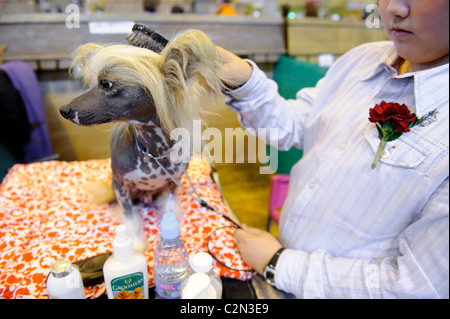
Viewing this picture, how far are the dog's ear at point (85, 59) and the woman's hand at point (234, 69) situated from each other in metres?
0.26

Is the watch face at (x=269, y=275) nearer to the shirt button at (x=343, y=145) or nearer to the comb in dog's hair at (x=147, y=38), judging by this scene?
the shirt button at (x=343, y=145)

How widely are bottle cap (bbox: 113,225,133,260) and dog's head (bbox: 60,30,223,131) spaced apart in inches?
8.2

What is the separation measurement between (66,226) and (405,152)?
0.86m

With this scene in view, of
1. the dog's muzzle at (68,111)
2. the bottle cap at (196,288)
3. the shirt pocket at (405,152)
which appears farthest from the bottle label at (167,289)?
the shirt pocket at (405,152)

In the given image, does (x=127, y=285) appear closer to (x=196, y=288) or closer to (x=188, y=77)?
(x=196, y=288)

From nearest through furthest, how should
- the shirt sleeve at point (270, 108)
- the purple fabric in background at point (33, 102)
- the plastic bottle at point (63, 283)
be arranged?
1. the plastic bottle at point (63, 283)
2. the shirt sleeve at point (270, 108)
3. the purple fabric in background at point (33, 102)

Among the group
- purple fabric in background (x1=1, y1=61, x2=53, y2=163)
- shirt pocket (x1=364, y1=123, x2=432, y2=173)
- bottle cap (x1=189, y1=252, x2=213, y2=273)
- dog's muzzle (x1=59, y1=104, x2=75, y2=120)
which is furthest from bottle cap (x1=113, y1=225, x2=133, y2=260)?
purple fabric in background (x1=1, y1=61, x2=53, y2=163)

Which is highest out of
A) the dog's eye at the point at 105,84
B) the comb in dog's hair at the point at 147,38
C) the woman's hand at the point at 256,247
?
the comb in dog's hair at the point at 147,38

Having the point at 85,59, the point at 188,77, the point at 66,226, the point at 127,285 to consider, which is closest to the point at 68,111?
the point at 85,59

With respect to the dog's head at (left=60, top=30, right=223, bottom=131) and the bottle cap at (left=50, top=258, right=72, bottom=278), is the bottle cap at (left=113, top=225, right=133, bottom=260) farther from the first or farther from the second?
the dog's head at (left=60, top=30, right=223, bottom=131)

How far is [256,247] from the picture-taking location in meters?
0.76

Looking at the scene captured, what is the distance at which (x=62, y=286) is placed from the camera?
0.51m

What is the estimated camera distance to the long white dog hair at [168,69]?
0.51m

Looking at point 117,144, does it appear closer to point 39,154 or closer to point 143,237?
point 143,237
